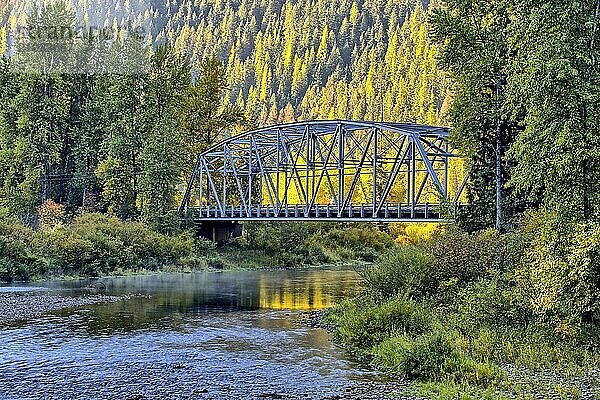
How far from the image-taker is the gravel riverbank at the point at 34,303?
1090 inches

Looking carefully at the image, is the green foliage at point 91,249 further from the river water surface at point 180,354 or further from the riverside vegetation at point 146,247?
the river water surface at point 180,354

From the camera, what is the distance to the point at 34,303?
1223 inches

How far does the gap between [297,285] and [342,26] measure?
15259 cm

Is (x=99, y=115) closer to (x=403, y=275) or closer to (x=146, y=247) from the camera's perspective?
(x=146, y=247)

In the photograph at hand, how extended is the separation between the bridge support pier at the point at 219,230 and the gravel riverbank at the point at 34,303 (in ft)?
81.2

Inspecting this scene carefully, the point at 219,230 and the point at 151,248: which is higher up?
the point at 219,230

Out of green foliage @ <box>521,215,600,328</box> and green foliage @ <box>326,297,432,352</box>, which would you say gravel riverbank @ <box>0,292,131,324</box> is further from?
green foliage @ <box>521,215,600,328</box>

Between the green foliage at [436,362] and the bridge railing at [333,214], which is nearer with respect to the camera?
the green foliage at [436,362]

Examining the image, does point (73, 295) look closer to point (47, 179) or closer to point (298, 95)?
point (47, 179)

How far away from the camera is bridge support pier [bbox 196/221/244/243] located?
59875 mm

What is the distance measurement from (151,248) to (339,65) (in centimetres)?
13050

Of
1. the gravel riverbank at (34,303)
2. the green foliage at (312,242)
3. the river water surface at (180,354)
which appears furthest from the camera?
the green foliage at (312,242)

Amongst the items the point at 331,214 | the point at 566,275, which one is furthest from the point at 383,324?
the point at 331,214

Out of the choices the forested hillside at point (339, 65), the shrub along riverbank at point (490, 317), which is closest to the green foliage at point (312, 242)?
the shrub along riverbank at point (490, 317)
